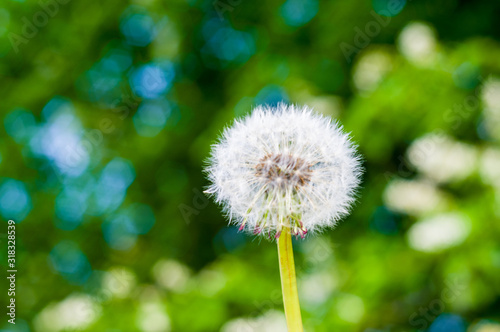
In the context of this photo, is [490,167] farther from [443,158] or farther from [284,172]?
[284,172]

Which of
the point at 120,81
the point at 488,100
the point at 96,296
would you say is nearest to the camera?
the point at 488,100

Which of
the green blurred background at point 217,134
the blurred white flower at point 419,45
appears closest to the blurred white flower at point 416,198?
the green blurred background at point 217,134

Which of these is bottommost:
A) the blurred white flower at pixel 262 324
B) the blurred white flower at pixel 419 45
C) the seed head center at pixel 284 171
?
the seed head center at pixel 284 171

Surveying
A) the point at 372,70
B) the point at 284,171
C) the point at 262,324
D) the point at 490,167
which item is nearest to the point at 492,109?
the point at 490,167

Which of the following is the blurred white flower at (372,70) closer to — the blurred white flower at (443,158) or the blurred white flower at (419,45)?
the blurred white flower at (419,45)

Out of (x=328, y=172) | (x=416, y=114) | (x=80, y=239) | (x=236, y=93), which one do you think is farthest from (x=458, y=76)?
(x=80, y=239)

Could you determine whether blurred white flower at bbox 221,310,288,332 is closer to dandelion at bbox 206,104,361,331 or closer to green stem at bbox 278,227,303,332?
dandelion at bbox 206,104,361,331

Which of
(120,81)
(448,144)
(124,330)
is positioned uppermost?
(120,81)

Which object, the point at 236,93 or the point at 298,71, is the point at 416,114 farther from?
the point at 236,93
